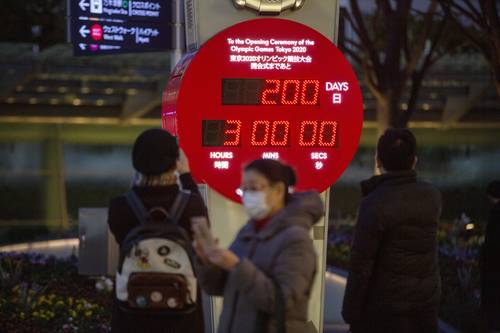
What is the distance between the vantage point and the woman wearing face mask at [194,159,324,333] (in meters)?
4.28

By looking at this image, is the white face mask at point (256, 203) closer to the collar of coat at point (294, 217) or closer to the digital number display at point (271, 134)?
the collar of coat at point (294, 217)

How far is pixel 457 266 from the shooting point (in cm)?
1239

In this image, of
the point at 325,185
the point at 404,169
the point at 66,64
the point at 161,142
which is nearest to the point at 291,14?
the point at 325,185

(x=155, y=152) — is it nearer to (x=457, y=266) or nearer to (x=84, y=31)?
(x=84, y=31)

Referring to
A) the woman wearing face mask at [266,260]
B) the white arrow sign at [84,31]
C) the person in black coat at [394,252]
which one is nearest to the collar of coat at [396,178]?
the person in black coat at [394,252]

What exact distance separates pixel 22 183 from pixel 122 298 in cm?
2458

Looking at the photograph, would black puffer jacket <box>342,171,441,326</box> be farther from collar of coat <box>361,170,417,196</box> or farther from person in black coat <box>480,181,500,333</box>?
person in black coat <box>480,181,500,333</box>

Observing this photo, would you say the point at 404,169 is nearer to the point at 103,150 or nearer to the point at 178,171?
the point at 178,171

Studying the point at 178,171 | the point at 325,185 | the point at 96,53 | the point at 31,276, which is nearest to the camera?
the point at 178,171

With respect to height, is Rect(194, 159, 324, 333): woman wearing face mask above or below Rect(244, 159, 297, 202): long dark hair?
below

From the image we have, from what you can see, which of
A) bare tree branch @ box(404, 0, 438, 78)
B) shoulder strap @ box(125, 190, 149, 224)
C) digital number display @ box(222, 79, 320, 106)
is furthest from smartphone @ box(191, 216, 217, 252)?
bare tree branch @ box(404, 0, 438, 78)

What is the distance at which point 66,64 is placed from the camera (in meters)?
33.8

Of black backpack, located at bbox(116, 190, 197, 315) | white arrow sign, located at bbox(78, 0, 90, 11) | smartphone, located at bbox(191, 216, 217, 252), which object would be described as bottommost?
black backpack, located at bbox(116, 190, 197, 315)

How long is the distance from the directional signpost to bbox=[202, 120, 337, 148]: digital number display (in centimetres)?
281
